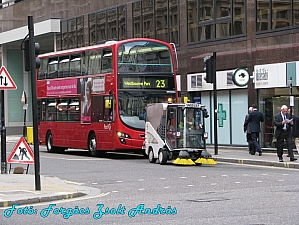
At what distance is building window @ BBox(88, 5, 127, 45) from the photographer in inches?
1601

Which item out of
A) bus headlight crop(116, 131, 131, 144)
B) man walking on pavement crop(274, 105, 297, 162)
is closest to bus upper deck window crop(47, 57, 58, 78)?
bus headlight crop(116, 131, 131, 144)

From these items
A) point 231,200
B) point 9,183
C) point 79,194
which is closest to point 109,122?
point 9,183

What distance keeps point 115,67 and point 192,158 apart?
4993mm

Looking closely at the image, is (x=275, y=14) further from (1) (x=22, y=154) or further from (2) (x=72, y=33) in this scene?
(2) (x=72, y=33)

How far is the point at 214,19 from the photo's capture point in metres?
33.3

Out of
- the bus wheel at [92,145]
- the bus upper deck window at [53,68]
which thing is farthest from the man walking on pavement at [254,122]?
the bus upper deck window at [53,68]

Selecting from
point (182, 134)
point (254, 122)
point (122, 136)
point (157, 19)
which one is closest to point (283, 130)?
point (182, 134)

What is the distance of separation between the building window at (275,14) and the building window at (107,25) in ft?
37.5

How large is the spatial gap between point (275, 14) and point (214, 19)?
436 cm

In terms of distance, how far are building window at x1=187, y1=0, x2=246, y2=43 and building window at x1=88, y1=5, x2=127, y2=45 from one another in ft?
20.8

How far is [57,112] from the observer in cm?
3188

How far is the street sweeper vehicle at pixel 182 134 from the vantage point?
23688 millimetres

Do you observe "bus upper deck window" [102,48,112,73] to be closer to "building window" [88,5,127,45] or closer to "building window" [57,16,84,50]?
"building window" [88,5,127,45]

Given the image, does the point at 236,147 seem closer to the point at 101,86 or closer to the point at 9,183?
the point at 101,86
